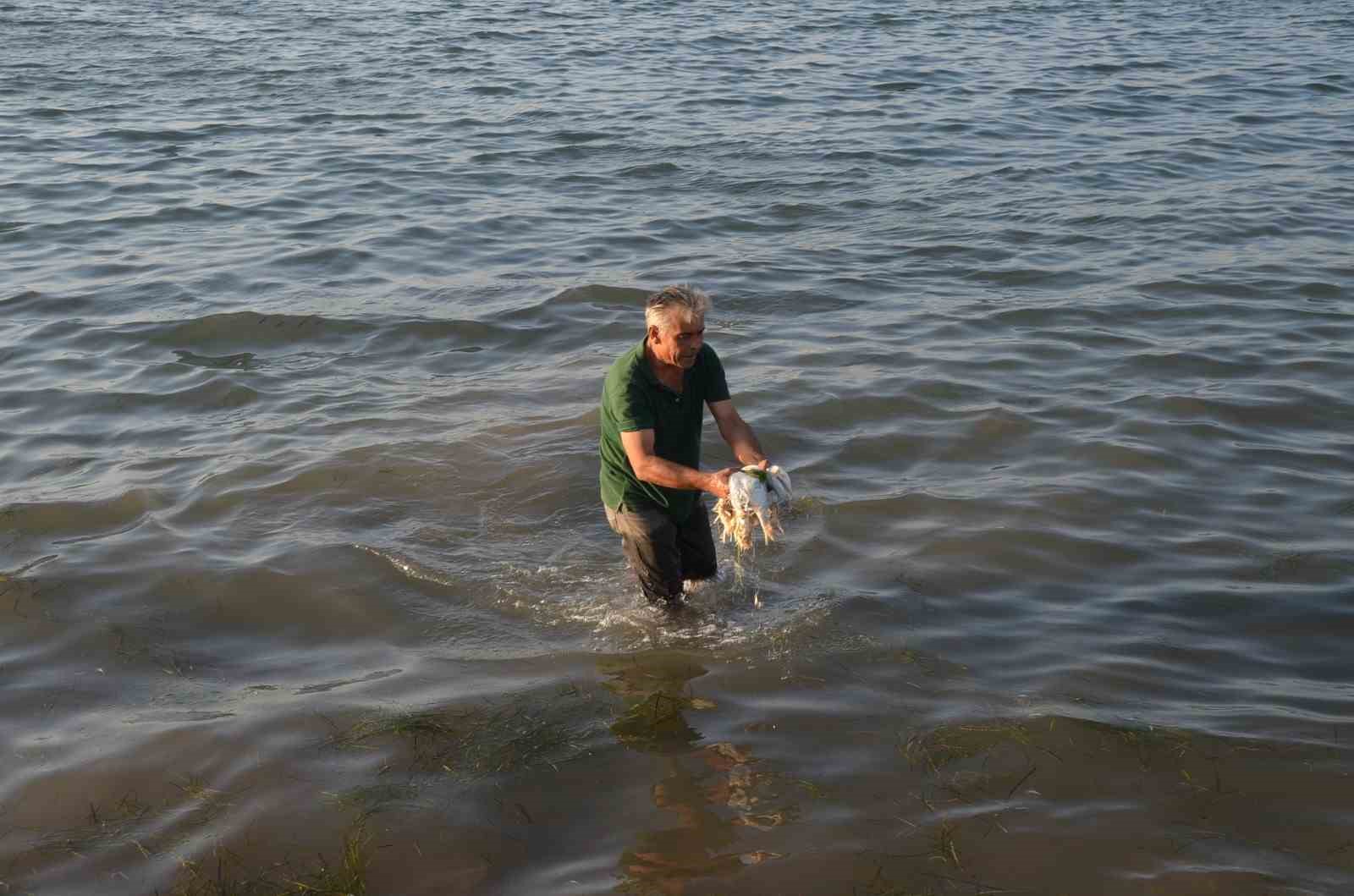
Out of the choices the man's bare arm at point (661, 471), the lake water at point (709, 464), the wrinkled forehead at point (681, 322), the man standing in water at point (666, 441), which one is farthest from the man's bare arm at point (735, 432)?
the lake water at point (709, 464)

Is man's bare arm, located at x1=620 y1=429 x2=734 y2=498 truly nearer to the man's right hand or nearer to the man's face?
the man's right hand

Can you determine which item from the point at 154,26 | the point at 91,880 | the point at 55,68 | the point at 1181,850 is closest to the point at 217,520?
the point at 91,880

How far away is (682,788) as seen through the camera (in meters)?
5.65

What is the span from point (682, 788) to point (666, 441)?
5.42ft

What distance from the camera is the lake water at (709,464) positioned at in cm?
541

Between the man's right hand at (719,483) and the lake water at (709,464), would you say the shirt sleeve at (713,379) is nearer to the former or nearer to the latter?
the man's right hand at (719,483)

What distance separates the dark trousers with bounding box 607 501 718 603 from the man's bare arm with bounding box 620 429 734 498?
437mm

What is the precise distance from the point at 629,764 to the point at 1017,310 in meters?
6.89

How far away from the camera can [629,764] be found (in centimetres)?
584

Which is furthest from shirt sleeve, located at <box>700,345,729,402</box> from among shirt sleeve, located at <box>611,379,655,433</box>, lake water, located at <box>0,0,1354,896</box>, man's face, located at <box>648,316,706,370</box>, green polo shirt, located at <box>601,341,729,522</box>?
lake water, located at <box>0,0,1354,896</box>

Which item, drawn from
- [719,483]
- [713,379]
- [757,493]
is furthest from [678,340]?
[757,493]

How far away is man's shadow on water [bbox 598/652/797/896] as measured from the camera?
516 centimetres

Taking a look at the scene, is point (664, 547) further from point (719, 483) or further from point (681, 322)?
point (681, 322)

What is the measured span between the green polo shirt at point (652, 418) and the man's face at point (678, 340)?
13cm
